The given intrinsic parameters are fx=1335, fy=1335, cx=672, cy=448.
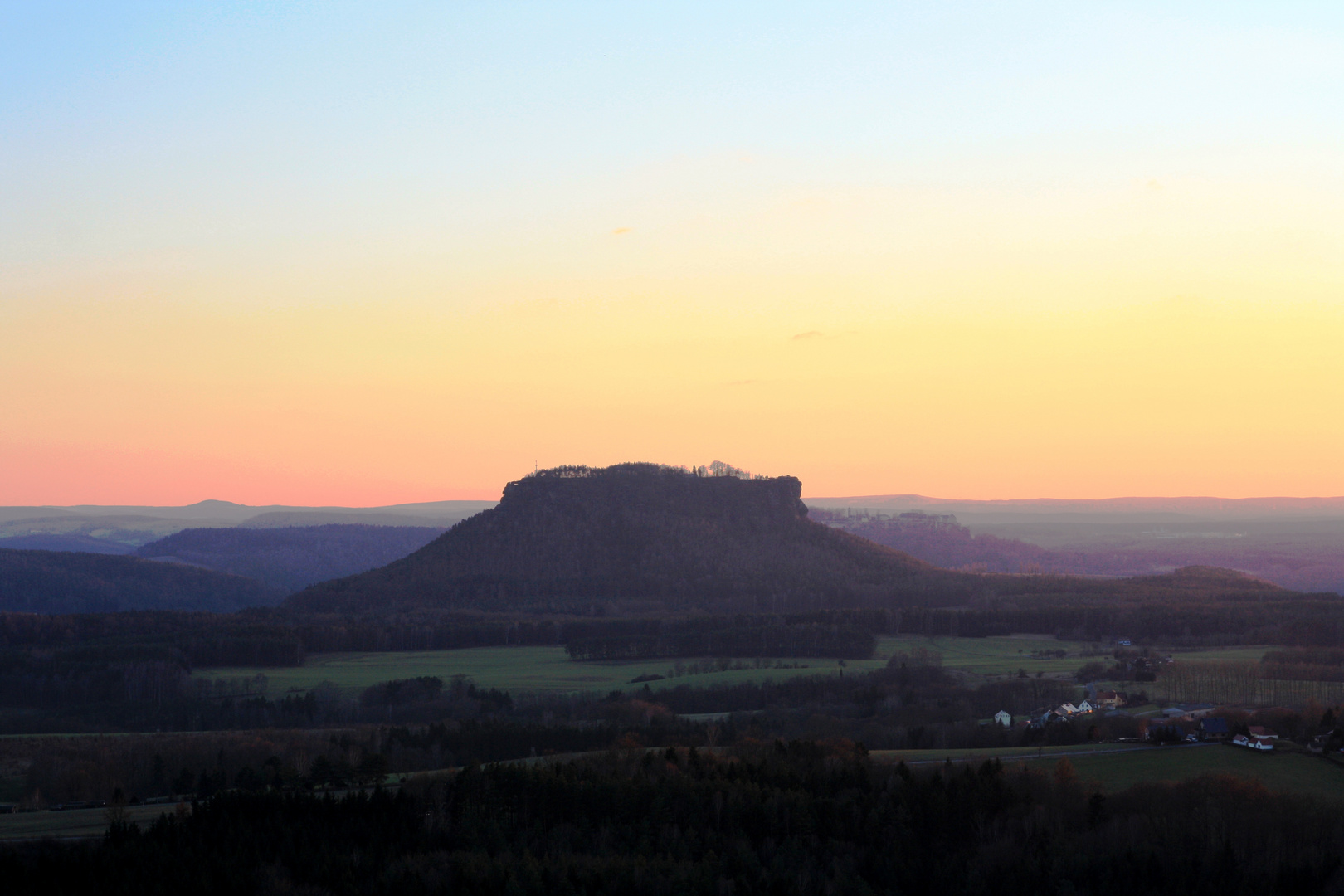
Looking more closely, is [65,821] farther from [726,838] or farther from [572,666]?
[572,666]

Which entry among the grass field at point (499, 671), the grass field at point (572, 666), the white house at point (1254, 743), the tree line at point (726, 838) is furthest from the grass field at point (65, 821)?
the white house at point (1254, 743)

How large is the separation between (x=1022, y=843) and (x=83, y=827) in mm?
43511

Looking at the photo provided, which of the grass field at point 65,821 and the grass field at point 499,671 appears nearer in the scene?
the grass field at point 65,821

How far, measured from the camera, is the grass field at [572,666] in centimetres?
12669

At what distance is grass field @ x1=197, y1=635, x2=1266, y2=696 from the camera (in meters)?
127

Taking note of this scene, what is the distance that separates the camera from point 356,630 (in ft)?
536

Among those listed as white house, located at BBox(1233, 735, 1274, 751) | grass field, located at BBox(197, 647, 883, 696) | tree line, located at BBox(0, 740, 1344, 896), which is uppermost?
white house, located at BBox(1233, 735, 1274, 751)

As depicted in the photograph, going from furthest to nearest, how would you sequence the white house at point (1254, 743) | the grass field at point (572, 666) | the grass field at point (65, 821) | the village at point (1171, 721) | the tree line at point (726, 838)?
the grass field at point (572, 666) < the village at point (1171, 721) < the white house at point (1254, 743) < the grass field at point (65, 821) < the tree line at point (726, 838)

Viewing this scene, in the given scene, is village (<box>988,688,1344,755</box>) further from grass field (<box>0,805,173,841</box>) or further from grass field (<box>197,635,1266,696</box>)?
grass field (<box>0,805,173,841</box>)

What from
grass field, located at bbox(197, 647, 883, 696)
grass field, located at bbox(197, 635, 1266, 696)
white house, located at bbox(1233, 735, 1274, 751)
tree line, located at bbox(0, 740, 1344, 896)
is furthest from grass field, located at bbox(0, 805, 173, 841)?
white house, located at bbox(1233, 735, 1274, 751)

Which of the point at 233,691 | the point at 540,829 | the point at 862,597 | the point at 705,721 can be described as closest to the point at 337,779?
the point at 540,829

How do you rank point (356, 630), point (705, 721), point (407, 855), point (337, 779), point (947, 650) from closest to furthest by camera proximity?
point (407, 855) → point (337, 779) → point (705, 721) → point (947, 650) → point (356, 630)

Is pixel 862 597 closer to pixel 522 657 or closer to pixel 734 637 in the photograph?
pixel 734 637

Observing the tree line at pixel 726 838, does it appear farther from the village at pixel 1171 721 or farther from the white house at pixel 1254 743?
the village at pixel 1171 721
